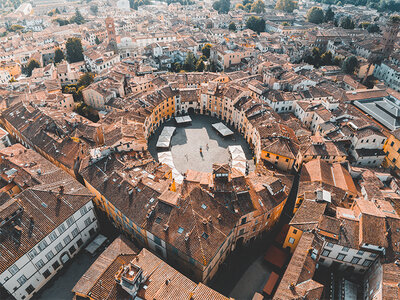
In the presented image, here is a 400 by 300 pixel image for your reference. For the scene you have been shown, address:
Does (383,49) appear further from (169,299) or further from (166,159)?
(169,299)

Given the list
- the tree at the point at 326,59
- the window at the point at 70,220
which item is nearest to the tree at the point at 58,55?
the window at the point at 70,220

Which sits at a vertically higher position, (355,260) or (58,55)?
(58,55)

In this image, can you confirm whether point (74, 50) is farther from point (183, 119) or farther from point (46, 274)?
point (46, 274)

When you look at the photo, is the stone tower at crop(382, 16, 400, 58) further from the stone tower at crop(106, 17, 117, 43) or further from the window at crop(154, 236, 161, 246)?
the stone tower at crop(106, 17, 117, 43)

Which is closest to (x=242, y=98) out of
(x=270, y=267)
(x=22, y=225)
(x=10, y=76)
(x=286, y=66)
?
(x=286, y=66)

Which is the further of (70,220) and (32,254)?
(70,220)

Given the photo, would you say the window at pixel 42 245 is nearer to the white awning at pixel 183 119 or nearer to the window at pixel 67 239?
the window at pixel 67 239

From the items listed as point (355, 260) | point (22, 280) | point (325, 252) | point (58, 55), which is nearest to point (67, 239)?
point (22, 280)
